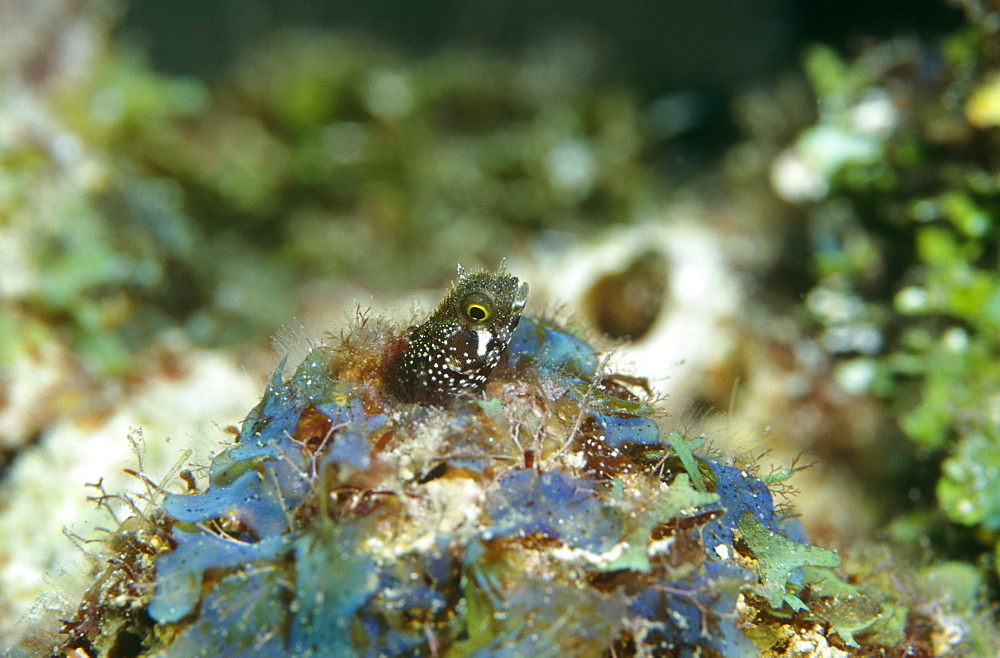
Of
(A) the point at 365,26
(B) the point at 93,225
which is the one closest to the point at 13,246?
(B) the point at 93,225

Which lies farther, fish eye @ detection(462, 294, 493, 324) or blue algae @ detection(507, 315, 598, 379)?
blue algae @ detection(507, 315, 598, 379)

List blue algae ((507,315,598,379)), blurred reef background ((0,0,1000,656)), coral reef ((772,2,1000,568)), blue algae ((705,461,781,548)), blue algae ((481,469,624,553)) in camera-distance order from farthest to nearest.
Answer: coral reef ((772,2,1000,568)), blurred reef background ((0,0,1000,656)), blue algae ((507,315,598,379)), blue algae ((705,461,781,548)), blue algae ((481,469,624,553))

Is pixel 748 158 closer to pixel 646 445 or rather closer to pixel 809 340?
pixel 809 340

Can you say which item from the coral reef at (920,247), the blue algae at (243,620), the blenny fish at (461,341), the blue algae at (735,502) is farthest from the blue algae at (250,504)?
the coral reef at (920,247)

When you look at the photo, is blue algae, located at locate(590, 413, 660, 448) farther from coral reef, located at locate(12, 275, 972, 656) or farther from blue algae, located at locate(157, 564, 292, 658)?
blue algae, located at locate(157, 564, 292, 658)

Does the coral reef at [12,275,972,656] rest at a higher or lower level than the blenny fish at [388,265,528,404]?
lower

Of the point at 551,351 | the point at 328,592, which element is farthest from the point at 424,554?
the point at 551,351

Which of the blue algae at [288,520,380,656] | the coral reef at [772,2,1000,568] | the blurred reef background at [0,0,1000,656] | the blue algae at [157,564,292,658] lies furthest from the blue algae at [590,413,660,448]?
the coral reef at [772,2,1000,568]

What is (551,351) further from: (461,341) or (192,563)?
(192,563)
